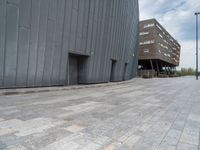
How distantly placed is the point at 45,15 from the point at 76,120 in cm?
663

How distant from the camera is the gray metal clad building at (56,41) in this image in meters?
7.35

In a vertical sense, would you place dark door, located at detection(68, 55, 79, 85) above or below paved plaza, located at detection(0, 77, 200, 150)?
above

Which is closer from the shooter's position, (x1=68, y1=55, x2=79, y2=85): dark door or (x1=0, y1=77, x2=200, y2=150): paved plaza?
(x1=0, y1=77, x2=200, y2=150): paved plaza

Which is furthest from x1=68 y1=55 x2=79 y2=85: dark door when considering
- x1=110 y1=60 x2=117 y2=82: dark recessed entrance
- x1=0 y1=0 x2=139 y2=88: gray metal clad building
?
x1=110 y1=60 x2=117 y2=82: dark recessed entrance

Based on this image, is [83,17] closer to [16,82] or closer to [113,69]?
[16,82]

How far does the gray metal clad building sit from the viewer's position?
7.35 m

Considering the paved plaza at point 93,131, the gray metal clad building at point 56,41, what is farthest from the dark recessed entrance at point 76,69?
the paved plaza at point 93,131

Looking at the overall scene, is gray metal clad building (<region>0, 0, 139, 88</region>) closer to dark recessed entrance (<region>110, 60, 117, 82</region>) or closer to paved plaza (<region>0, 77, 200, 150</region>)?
dark recessed entrance (<region>110, 60, 117, 82</region>)

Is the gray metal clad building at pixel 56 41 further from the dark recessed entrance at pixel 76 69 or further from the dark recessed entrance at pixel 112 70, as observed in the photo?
the dark recessed entrance at pixel 112 70

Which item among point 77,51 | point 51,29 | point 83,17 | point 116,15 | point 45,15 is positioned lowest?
point 77,51

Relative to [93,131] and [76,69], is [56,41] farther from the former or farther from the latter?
[93,131]

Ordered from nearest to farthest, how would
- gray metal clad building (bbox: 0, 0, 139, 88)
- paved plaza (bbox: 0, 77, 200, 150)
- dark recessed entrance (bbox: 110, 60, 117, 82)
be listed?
paved plaza (bbox: 0, 77, 200, 150) → gray metal clad building (bbox: 0, 0, 139, 88) → dark recessed entrance (bbox: 110, 60, 117, 82)

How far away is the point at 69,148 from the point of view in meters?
2.51

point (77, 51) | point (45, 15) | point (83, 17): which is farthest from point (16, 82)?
point (83, 17)
